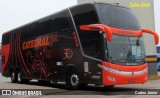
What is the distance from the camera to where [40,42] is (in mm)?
19344

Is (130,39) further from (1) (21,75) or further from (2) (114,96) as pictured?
(1) (21,75)

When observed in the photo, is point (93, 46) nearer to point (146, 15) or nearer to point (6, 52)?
point (146, 15)

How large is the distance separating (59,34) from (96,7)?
318cm

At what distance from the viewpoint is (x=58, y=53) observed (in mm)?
17328

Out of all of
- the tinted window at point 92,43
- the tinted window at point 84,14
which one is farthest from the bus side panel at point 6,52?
the tinted window at point 92,43

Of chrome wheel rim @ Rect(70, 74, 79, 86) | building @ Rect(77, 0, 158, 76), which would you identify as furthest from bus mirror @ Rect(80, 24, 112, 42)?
building @ Rect(77, 0, 158, 76)

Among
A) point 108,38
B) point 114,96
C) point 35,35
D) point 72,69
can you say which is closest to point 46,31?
point 35,35

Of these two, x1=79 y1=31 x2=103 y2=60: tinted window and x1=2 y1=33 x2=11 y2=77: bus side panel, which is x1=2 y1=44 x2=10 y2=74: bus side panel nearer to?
x1=2 y1=33 x2=11 y2=77: bus side panel

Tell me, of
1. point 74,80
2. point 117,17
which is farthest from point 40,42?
point 117,17

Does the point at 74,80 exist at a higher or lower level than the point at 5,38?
lower

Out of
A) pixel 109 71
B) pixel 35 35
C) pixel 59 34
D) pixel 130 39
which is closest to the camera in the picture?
pixel 109 71

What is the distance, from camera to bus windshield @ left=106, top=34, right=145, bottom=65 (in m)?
14.0

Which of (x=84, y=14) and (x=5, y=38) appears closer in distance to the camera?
(x=84, y=14)

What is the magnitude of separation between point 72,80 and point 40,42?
421 cm
